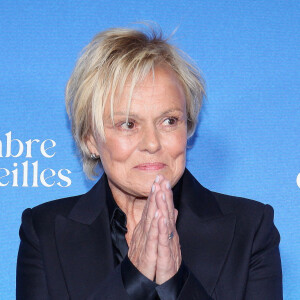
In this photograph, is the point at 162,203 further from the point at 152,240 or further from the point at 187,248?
the point at 187,248

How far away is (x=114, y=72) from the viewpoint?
5.38ft

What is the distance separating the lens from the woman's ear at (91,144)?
69.8 inches

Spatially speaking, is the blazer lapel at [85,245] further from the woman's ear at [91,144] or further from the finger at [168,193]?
the finger at [168,193]

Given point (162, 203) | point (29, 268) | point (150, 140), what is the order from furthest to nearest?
1. point (29, 268)
2. point (150, 140)
3. point (162, 203)

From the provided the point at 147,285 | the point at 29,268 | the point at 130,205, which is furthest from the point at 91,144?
the point at 147,285

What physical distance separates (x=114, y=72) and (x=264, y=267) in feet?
1.98

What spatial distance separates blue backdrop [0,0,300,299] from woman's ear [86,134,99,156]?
21cm

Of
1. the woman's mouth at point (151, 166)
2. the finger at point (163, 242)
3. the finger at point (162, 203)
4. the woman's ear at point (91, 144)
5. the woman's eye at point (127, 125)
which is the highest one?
the woman's ear at point (91, 144)

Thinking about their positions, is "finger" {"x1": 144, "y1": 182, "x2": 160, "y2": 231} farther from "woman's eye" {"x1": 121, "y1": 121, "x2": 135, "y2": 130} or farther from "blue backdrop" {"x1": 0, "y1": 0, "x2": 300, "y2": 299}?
"blue backdrop" {"x1": 0, "y1": 0, "x2": 300, "y2": 299}

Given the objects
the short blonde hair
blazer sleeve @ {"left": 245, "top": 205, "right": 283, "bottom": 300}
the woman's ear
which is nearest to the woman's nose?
the short blonde hair

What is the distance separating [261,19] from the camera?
2.01m

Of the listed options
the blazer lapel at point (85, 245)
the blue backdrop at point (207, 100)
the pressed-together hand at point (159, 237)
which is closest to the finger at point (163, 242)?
the pressed-together hand at point (159, 237)

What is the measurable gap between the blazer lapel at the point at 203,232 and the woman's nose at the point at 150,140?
0.77ft

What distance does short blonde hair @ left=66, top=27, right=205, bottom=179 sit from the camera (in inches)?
64.4
